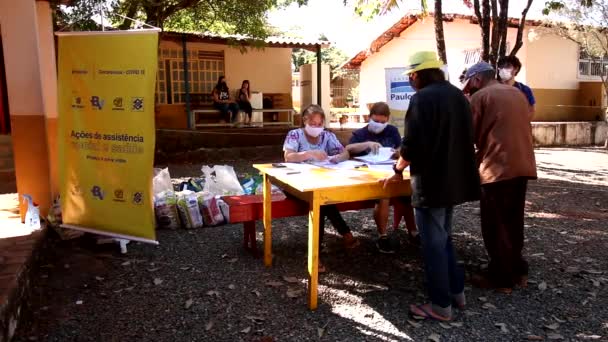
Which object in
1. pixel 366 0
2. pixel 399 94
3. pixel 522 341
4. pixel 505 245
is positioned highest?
pixel 366 0

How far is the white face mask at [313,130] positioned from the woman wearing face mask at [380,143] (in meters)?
0.31

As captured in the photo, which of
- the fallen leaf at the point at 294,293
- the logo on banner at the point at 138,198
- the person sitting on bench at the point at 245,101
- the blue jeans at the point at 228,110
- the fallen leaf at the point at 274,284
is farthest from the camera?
the person sitting on bench at the point at 245,101

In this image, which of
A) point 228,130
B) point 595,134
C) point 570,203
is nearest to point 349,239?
point 570,203

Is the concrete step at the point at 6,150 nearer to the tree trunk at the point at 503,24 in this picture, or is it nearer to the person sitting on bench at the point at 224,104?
the person sitting on bench at the point at 224,104

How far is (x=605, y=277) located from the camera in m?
4.04

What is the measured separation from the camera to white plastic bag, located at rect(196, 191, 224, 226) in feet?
18.5

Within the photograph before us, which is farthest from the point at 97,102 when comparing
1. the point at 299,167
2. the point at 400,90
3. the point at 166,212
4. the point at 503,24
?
the point at 503,24

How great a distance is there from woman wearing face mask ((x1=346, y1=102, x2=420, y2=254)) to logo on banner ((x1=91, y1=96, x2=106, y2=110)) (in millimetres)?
2215

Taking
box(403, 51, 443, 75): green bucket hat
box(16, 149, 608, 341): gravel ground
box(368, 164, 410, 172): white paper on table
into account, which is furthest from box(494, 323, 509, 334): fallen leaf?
box(403, 51, 443, 75): green bucket hat

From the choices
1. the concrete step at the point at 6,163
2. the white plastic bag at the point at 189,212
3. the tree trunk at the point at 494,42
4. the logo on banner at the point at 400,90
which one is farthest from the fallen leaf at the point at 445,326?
the concrete step at the point at 6,163

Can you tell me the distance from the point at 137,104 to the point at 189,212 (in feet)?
5.66

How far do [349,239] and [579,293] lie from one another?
1.94 m

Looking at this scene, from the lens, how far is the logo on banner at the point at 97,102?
168 inches

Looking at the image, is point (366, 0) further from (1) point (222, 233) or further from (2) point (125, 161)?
(2) point (125, 161)
